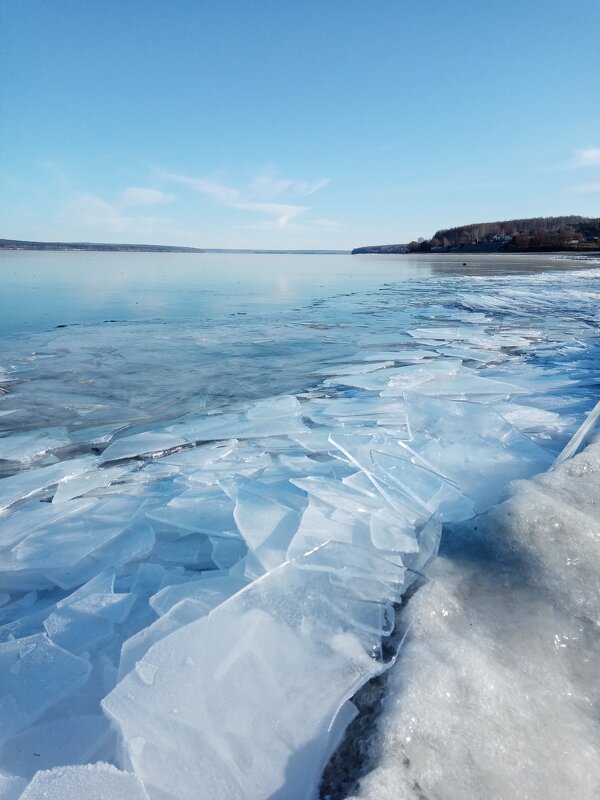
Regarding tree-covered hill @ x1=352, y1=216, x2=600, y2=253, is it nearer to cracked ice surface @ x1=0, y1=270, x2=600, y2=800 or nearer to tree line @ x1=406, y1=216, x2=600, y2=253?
tree line @ x1=406, y1=216, x2=600, y2=253

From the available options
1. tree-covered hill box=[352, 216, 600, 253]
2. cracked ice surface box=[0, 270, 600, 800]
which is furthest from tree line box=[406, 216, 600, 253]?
cracked ice surface box=[0, 270, 600, 800]

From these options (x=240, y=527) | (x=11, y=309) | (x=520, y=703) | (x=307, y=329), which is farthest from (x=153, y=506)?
(x=11, y=309)

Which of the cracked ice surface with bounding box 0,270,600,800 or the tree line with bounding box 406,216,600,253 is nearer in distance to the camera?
the cracked ice surface with bounding box 0,270,600,800

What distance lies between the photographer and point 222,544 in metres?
1.42

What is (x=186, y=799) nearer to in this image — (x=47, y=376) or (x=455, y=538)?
(x=455, y=538)

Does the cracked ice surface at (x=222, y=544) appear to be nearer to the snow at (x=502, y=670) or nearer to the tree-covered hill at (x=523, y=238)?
the snow at (x=502, y=670)

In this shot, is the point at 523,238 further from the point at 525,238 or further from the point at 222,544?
the point at 222,544

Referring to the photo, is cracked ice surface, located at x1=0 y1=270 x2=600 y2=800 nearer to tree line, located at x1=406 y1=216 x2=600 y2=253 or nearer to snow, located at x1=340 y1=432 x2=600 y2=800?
snow, located at x1=340 y1=432 x2=600 y2=800

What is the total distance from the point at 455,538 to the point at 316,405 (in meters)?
1.61

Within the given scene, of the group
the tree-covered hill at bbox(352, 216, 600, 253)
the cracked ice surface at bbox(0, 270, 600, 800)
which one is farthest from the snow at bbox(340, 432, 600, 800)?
the tree-covered hill at bbox(352, 216, 600, 253)

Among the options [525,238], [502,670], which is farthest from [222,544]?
[525,238]

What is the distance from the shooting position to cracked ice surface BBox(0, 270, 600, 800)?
2.70 ft

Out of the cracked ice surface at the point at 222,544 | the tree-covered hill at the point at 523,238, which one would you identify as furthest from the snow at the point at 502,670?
the tree-covered hill at the point at 523,238

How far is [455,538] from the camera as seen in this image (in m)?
1.36
